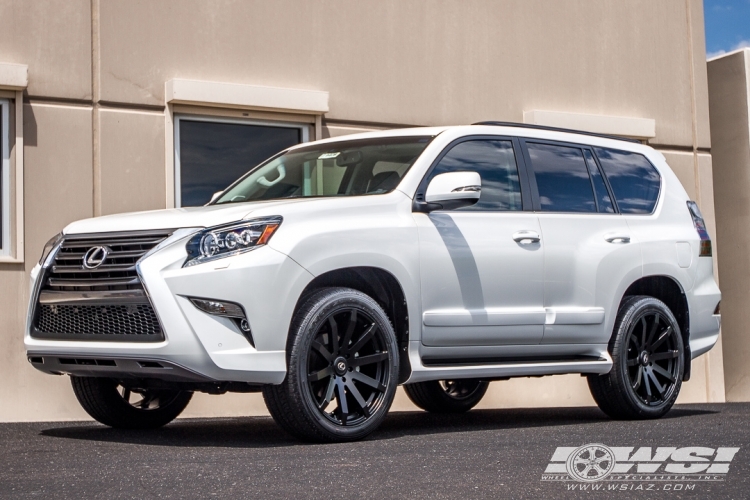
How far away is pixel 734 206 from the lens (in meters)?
14.5

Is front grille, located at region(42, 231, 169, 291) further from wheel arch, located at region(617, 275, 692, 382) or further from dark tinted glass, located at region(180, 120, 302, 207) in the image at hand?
dark tinted glass, located at region(180, 120, 302, 207)

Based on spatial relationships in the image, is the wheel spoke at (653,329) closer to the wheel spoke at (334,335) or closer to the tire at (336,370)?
the tire at (336,370)

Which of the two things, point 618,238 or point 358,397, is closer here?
point 358,397

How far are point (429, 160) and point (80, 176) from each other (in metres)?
4.01

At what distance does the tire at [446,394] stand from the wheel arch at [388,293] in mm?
2518

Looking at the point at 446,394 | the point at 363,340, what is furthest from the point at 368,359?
the point at 446,394

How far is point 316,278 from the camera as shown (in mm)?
6281

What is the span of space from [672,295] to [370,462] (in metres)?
4.07

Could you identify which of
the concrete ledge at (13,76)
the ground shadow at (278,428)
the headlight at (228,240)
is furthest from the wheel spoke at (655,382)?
the concrete ledge at (13,76)

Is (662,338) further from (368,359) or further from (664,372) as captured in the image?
(368,359)

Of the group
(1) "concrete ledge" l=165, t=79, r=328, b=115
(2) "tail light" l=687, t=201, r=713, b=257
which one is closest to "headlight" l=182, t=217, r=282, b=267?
(2) "tail light" l=687, t=201, r=713, b=257

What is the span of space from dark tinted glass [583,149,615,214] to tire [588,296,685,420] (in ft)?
2.19

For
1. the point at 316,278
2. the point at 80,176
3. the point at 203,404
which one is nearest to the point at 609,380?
the point at 316,278

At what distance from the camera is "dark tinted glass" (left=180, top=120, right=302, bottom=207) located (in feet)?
34.6
